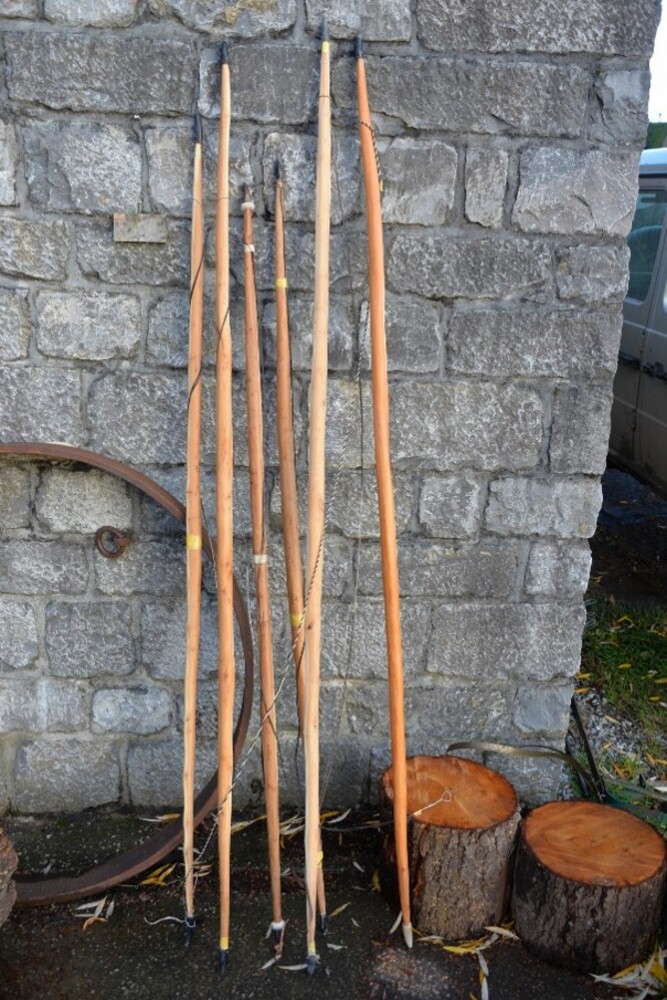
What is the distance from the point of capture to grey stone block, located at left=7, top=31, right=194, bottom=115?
236 cm

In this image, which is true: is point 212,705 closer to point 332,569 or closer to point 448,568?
point 332,569

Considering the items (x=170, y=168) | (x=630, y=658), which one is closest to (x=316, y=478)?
(x=170, y=168)

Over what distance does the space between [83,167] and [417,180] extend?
875mm

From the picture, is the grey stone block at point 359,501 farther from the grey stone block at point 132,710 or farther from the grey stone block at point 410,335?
the grey stone block at point 132,710

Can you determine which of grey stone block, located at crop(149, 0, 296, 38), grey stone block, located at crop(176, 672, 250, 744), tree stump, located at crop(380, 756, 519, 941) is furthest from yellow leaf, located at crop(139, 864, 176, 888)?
grey stone block, located at crop(149, 0, 296, 38)

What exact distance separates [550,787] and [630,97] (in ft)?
6.67

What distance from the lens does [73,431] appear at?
8.63 ft

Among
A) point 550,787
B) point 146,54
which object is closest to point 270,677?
point 550,787

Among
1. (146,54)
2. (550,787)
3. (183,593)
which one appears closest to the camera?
(146,54)

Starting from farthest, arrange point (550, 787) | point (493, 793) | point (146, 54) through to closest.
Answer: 1. point (550, 787)
2. point (493, 793)
3. point (146, 54)

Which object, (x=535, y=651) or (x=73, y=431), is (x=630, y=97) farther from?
(x=73, y=431)

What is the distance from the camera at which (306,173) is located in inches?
96.5

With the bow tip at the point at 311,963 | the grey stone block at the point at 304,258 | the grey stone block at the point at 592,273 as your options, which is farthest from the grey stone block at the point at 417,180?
the bow tip at the point at 311,963

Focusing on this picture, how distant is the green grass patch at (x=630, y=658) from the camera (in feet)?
11.8
